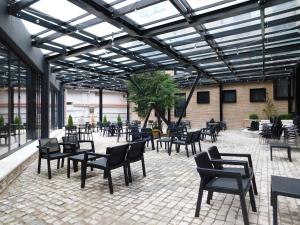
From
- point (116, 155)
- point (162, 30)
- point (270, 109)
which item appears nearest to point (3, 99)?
point (116, 155)

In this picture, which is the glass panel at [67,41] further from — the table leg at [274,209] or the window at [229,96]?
the window at [229,96]

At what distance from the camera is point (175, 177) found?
4.73 m

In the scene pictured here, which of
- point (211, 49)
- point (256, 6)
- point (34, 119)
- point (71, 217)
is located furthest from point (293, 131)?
point (34, 119)

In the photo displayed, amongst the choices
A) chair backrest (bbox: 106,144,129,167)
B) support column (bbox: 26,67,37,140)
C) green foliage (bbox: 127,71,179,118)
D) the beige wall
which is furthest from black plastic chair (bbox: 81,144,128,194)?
the beige wall

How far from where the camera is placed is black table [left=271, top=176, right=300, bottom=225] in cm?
249

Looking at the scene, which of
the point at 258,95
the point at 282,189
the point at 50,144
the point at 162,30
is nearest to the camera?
the point at 282,189

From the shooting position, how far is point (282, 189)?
2.62 meters

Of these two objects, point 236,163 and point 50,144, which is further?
point 50,144

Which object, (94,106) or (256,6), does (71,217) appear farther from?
(94,106)

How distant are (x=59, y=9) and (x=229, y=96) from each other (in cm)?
1512

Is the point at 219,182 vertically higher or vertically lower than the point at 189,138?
lower

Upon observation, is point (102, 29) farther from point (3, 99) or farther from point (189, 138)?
point (189, 138)

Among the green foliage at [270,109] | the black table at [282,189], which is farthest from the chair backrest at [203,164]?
the green foliage at [270,109]

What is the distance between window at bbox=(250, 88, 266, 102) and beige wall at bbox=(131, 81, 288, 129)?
0.70ft
